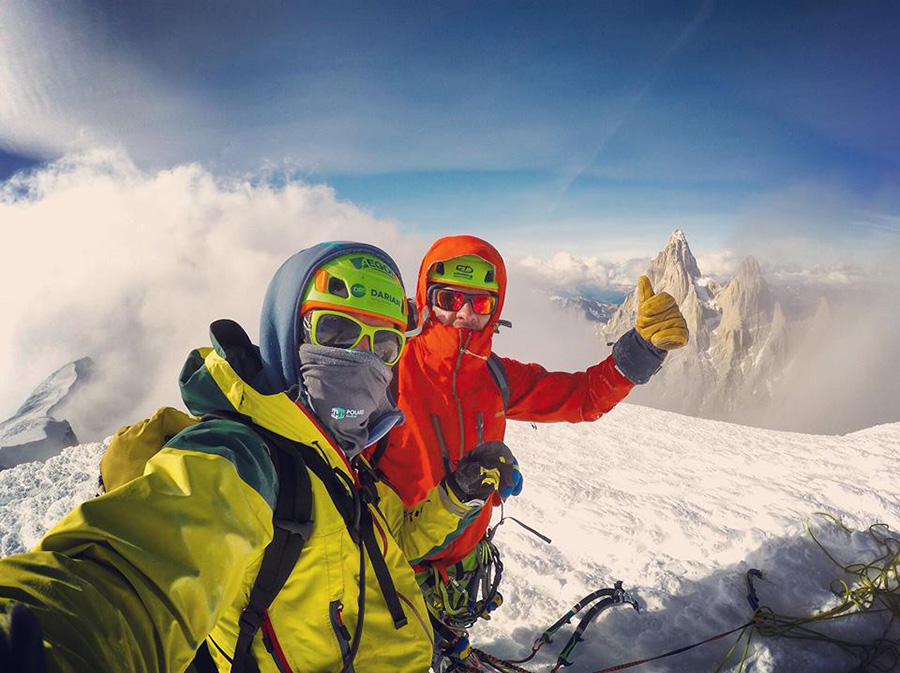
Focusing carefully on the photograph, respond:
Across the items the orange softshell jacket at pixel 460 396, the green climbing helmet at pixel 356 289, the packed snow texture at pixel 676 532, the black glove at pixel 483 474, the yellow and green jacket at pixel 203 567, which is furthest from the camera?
the packed snow texture at pixel 676 532

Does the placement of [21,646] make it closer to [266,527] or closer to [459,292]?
[266,527]

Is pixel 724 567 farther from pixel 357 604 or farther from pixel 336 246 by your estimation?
pixel 336 246

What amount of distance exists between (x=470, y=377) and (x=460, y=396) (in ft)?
0.49

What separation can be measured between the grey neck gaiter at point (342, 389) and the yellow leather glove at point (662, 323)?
6.61 feet

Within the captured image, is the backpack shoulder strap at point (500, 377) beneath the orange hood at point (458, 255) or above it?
beneath

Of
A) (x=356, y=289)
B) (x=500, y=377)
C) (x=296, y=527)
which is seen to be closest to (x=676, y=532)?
(x=500, y=377)

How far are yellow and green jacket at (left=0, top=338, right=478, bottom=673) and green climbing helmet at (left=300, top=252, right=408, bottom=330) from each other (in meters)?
0.45

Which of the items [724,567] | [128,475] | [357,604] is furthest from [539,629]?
[128,475]

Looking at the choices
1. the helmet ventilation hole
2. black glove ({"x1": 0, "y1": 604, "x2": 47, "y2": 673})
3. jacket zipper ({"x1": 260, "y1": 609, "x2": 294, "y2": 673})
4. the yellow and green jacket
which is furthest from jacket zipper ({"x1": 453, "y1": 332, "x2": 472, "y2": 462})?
black glove ({"x1": 0, "y1": 604, "x2": 47, "y2": 673})

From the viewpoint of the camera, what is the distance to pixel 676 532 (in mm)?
4387

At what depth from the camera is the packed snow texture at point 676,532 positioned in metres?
3.15

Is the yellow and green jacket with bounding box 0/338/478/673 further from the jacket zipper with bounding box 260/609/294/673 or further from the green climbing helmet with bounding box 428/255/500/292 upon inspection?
the green climbing helmet with bounding box 428/255/500/292

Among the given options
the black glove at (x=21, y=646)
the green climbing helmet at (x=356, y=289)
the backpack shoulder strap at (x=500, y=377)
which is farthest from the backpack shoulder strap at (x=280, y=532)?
the backpack shoulder strap at (x=500, y=377)

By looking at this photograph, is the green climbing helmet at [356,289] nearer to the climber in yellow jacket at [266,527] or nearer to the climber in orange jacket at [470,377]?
the climber in yellow jacket at [266,527]
